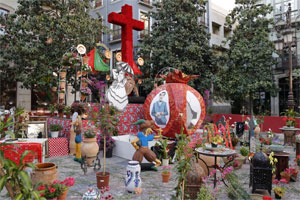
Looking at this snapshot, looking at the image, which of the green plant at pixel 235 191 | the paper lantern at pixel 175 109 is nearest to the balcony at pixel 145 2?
the paper lantern at pixel 175 109

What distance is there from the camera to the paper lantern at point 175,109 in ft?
30.1

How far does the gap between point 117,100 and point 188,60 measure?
303 inches

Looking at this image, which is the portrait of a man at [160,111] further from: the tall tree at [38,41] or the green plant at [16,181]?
the tall tree at [38,41]

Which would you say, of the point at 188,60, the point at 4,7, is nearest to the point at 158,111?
the point at 188,60

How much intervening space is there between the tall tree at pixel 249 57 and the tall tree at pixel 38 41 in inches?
449

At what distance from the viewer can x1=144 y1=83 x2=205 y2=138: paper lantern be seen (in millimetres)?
9180

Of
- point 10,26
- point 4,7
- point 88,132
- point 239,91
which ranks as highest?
point 4,7

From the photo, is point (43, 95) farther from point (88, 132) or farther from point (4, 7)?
point (88, 132)

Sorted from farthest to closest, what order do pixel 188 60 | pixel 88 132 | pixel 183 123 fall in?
pixel 188 60 < pixel 183 123 < pixel 88 132

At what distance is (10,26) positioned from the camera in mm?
15125

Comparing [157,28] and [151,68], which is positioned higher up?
[157,28]

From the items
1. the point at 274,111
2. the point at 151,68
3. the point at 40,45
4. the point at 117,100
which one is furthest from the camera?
the point at 274,111

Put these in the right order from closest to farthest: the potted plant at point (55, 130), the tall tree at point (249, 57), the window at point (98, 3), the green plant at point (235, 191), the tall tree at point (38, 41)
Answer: the green plant at point (235, 191)
the potted plant at point (55, 130)
the tall tree at point (38, 41)
the tall tree at point (249, 57)
the window at point (98, 3)

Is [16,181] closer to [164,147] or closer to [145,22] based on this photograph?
[164,147]
